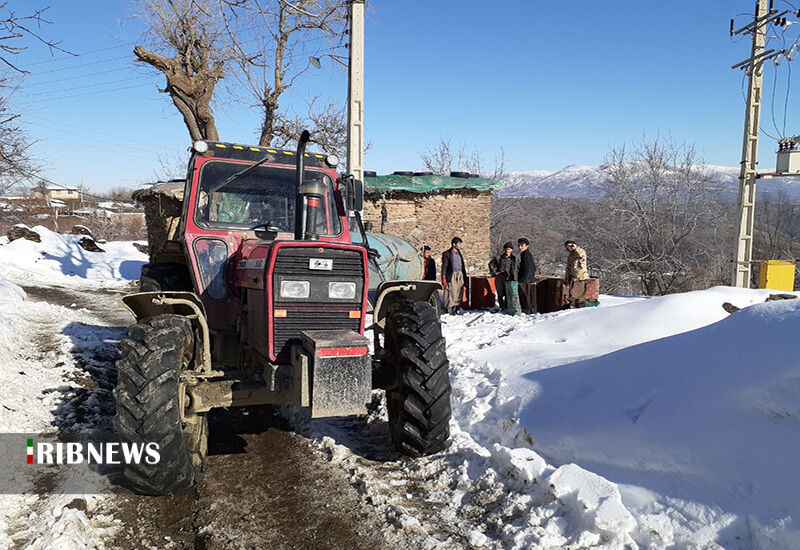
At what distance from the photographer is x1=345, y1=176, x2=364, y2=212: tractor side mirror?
5344 millimetres

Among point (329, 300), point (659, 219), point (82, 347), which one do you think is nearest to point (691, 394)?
point (329, 300)

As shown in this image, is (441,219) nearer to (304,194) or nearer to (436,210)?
(436,210)

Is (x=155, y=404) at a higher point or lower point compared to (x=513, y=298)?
higher

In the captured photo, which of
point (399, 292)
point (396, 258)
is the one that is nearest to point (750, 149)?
point (396, 258)

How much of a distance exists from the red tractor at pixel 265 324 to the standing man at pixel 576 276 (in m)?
6.81

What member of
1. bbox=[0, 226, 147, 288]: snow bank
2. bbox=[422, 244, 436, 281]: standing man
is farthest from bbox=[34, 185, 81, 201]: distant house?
bbox=[422, 244, 436, 281]: standing man

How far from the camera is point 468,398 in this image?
6.01 metres

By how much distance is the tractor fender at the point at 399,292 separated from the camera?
5.18 metres

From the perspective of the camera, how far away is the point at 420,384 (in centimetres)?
453

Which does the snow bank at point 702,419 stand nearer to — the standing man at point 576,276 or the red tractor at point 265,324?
the red tractor at point 265,324

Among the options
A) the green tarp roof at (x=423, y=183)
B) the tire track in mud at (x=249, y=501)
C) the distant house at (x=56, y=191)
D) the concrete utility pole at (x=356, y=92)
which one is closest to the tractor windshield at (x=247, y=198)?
the tire track in mud at (x=249, y=501)

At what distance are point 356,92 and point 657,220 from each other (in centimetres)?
1755

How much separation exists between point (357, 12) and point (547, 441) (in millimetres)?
8606

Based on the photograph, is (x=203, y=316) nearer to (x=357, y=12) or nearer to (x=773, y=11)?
(x=357, y=12)
